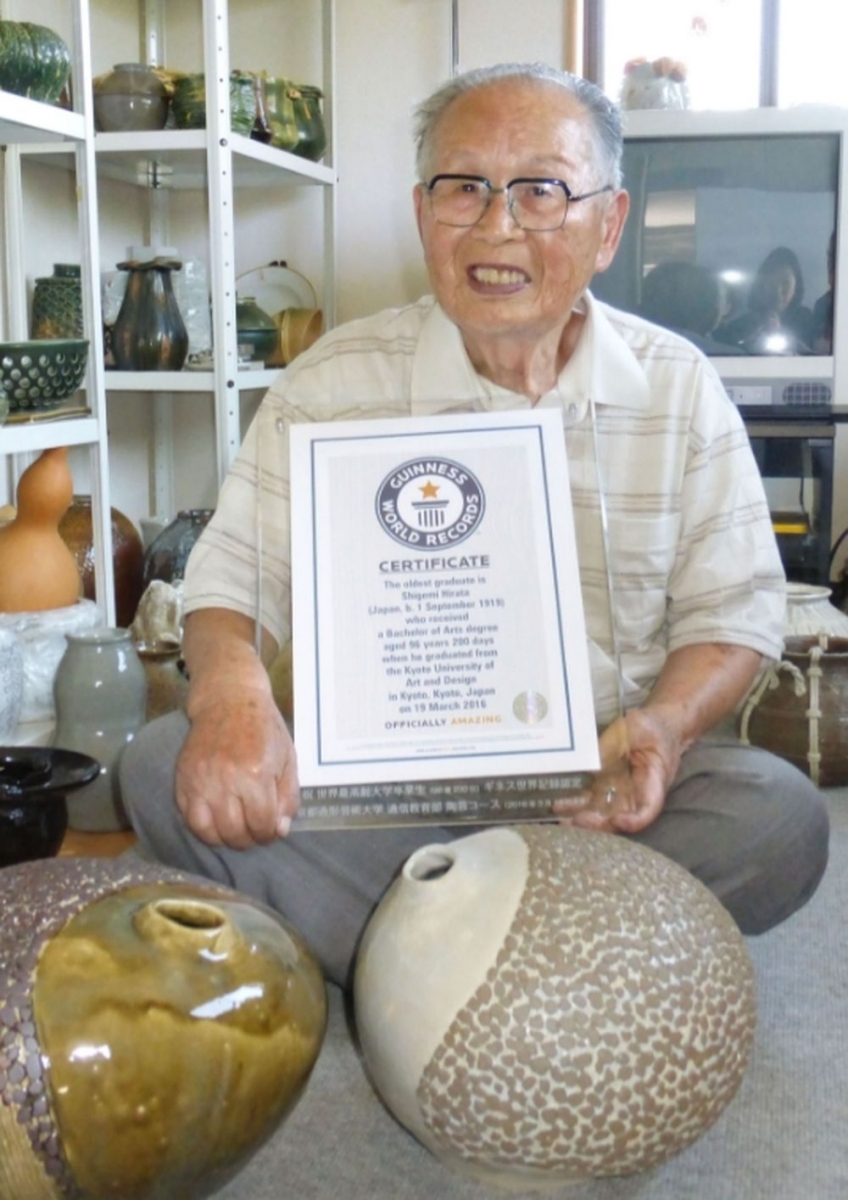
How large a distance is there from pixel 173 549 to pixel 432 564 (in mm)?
1457

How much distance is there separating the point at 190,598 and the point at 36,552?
66cm

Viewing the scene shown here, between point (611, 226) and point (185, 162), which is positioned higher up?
point (185, 162)

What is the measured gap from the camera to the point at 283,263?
9.81 ft

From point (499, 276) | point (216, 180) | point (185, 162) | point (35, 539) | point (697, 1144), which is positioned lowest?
point (697, 1144)

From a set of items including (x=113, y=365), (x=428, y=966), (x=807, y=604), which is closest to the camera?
(x=428, y=966)

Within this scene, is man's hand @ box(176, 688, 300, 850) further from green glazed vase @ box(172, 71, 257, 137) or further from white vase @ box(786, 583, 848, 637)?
green glazed vase @ box(172, 71, 257, 137)

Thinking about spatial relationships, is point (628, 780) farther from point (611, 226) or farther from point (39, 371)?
point (39, 371)

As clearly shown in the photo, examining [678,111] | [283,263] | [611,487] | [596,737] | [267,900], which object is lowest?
[267,900]

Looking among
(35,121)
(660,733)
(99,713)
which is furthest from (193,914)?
(35,121)

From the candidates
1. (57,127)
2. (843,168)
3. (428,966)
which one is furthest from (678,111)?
(428,966)

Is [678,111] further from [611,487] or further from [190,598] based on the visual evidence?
[190,598]

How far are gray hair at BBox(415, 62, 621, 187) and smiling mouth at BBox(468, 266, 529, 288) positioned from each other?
0.39 feet

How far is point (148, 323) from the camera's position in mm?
2469

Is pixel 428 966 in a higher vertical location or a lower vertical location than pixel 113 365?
lower
